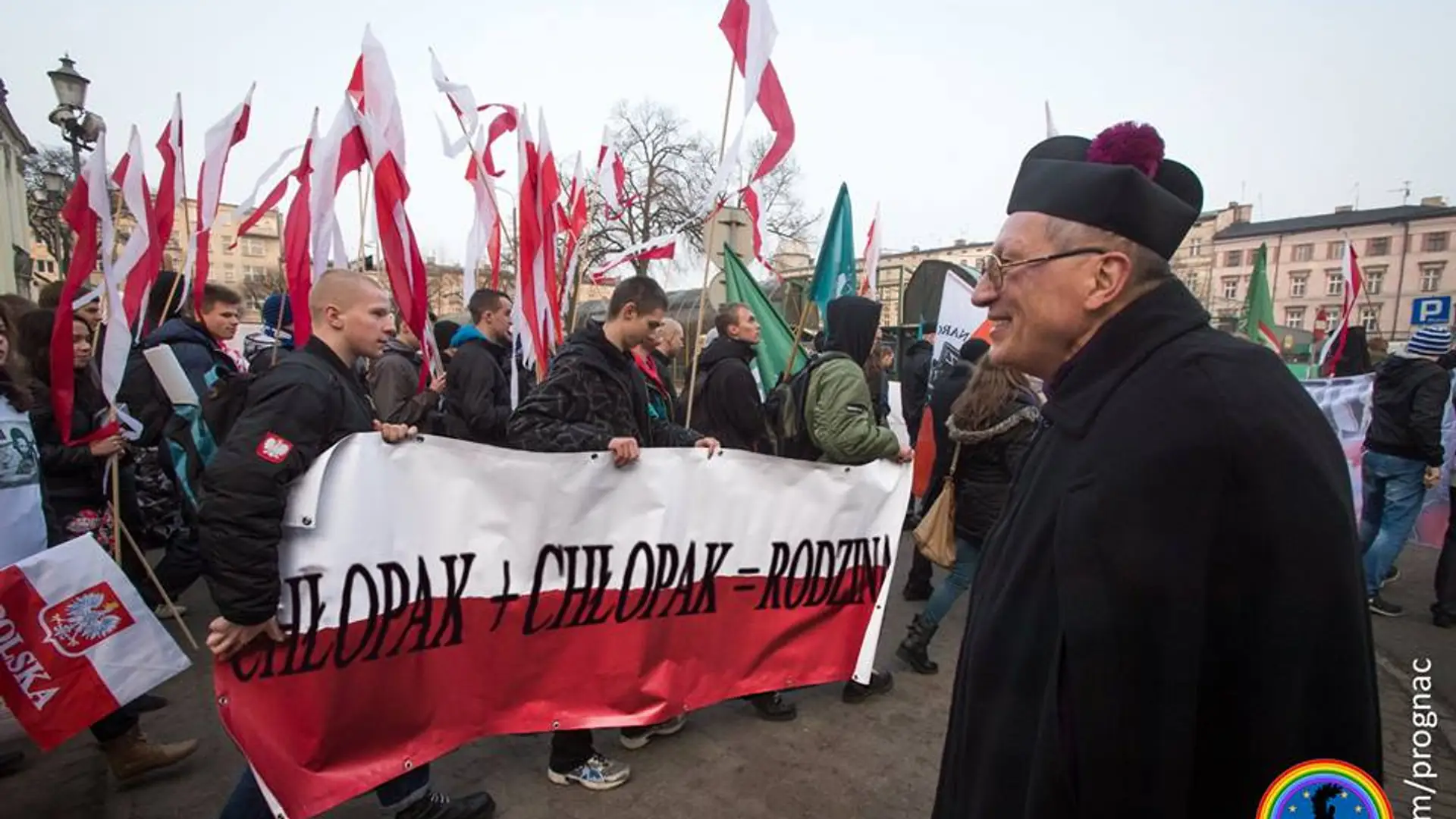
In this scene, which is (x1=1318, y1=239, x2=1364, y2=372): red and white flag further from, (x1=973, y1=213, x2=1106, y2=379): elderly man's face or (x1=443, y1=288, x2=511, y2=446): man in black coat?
(x1=973, y1=213, x2=1106, y2=379): elderly man's face

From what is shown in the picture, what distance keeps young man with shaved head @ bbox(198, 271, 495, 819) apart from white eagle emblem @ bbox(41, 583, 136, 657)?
0.70m

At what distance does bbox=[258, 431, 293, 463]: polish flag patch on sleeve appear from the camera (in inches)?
86.7

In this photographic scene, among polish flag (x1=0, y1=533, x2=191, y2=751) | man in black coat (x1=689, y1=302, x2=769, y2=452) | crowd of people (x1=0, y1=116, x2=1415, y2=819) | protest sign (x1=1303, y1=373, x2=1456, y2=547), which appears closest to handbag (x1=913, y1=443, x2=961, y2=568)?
man in black coat (x1=689, y1=302, x2=769, y2=452)

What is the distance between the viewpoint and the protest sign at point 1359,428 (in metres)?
6.50

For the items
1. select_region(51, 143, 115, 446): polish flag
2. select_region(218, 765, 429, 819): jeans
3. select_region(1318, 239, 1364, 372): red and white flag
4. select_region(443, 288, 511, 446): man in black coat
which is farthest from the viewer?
select_region(1318, 239, 1364, 372): red and white flag

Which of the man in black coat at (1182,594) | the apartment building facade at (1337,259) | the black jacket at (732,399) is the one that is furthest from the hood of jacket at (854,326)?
the apartment building facade at (1337,259)

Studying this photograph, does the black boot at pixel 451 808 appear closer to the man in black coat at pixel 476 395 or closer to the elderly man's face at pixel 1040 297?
the man in black coat at pixel 476 395

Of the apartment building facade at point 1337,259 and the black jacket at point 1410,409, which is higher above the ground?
the apartment building facade at point 1337,259

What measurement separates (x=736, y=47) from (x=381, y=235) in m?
2.04

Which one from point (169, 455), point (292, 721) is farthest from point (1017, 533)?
point (169, 455)

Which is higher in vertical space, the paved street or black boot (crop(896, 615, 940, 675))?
black boot (crop(896, 615, 940, 675))

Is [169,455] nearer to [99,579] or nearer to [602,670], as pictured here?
[99,579]

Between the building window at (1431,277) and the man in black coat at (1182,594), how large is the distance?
284 feet

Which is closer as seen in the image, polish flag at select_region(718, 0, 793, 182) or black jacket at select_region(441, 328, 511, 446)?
polish flag at select_region(718, 0, 793, 182)
